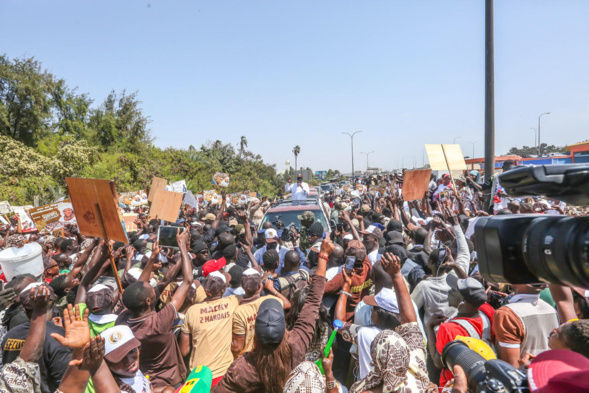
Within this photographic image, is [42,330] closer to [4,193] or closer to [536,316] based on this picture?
[536,316]

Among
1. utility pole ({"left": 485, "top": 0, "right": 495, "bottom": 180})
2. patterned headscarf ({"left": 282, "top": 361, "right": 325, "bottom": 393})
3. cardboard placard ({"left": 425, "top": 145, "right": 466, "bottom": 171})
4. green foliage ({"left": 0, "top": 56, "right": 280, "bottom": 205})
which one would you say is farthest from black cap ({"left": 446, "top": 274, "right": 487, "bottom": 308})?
green foliage ({"left": 0, "top": 56, "right": 280, "bottom": 205})

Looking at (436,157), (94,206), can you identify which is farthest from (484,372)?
(436,157)

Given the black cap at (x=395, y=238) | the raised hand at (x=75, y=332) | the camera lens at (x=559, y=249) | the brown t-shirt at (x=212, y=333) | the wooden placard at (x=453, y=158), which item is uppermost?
the wooden placard at (x=453, y=158)

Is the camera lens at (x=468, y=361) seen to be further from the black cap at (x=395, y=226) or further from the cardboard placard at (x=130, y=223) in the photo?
the cardboard placard at (x=130, y=223)

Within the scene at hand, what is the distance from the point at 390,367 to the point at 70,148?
25.4 meters

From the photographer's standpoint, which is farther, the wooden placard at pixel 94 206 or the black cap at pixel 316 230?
the black cap at pixel 316 230

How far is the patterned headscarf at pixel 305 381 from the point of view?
2.01 m

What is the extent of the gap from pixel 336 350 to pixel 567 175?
2860 mm

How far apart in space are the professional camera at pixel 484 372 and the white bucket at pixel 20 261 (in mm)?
4660

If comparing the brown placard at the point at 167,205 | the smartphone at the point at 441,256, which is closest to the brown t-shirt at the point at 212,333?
the smartphone at the point at 441,256

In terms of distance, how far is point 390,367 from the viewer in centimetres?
211

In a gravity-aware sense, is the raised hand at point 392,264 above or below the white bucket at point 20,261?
above

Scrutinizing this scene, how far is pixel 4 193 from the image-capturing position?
19.2 m

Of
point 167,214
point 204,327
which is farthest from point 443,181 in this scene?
point 204,327
